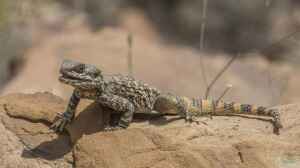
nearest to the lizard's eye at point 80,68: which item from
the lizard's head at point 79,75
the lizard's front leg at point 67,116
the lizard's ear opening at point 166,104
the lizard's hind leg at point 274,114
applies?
the lizard's head at point 79,75

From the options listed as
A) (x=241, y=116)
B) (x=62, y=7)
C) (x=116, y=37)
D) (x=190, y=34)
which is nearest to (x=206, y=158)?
(x=241, y=116)

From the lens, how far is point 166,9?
21.6 m

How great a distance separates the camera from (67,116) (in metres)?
7.04

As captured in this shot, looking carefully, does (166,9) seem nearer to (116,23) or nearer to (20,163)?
(116,23)

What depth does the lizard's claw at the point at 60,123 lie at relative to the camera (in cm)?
701

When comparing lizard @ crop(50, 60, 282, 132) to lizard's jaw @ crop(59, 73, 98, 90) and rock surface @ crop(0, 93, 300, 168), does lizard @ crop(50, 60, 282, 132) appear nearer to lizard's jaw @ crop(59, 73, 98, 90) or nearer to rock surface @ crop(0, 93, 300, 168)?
lizard's jaw @ crop(59, 73, 98, 90)

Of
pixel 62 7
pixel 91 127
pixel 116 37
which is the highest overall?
pixel 62 7

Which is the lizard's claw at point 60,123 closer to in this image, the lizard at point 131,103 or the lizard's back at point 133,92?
the lizard at point 131,103

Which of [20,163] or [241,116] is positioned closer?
[20,163]

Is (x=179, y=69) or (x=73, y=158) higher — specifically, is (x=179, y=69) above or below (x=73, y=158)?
above

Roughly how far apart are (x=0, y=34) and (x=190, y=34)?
8.31m

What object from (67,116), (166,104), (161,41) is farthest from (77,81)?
(161,41)

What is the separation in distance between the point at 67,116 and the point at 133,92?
83 cm

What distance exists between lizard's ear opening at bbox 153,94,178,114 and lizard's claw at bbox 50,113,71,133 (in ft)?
3.48
